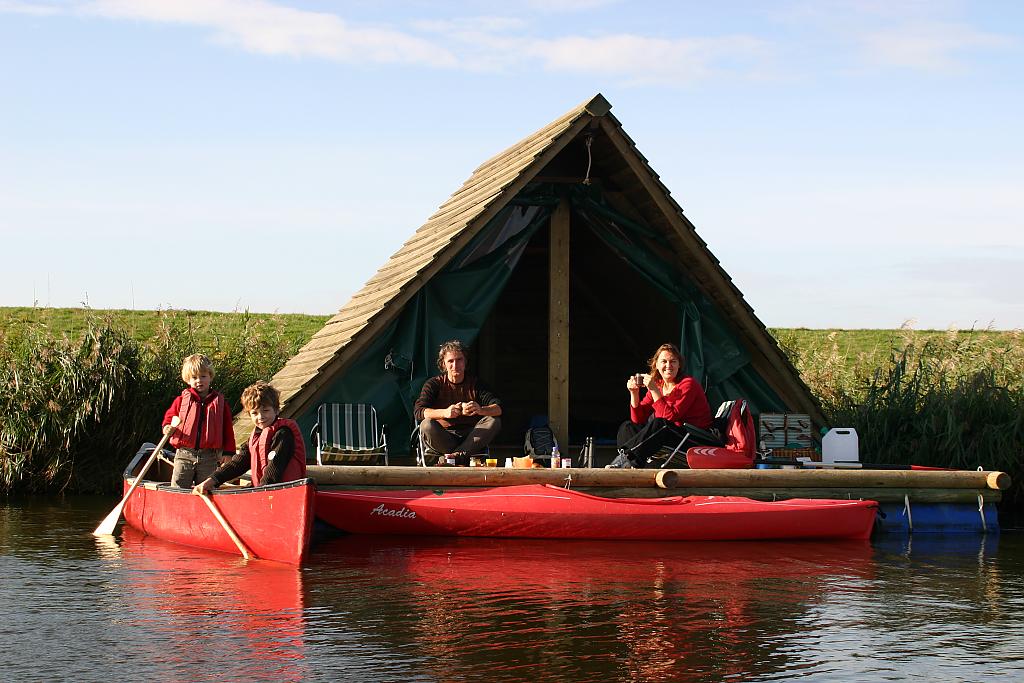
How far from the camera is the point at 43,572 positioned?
8938 mm

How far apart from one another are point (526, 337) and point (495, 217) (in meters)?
3.38

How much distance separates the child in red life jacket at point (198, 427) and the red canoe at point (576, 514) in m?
1.04

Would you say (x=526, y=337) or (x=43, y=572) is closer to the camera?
(x=43, y=572)

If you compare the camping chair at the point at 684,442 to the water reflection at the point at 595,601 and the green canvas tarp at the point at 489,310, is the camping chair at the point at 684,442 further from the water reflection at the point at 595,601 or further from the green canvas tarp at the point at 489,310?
the green canvas tarp at the point at 489,310

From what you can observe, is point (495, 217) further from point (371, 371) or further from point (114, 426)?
point (114, 426)

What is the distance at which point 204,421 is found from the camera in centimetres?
1059

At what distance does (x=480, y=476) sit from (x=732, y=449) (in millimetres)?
2222

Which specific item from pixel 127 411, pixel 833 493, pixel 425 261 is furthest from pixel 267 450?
pixel 127 411

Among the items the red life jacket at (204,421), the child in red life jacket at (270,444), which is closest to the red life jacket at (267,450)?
the child in red life jacket at (270,444)

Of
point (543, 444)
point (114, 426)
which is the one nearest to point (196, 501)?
point (543, 444)

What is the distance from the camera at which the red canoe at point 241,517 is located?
29.8 ft

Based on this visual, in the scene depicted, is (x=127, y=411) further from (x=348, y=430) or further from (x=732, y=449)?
(x=732, y=449)

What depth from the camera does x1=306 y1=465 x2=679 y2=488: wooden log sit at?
10.5 meters

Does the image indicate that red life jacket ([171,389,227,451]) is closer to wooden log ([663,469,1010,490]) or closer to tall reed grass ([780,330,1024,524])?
wooden log ([663,469,1010,490])
